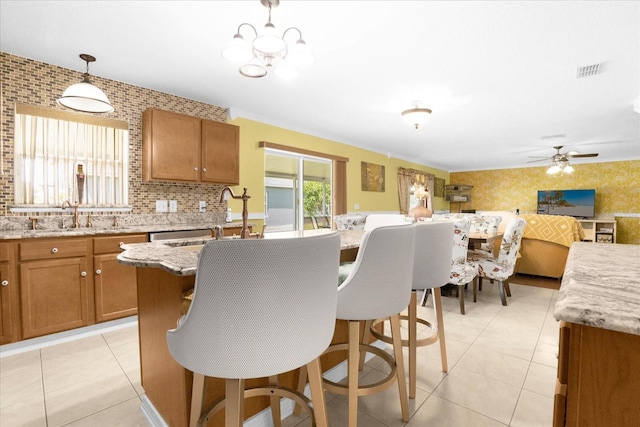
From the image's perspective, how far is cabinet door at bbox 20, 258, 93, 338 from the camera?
7.90 feet

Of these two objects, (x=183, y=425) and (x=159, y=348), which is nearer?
(x=183, y=425)

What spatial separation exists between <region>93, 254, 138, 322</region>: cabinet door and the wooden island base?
1.36 metres

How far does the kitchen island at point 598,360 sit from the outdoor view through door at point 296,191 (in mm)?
4251

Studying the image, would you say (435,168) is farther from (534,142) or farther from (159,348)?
(159,348)

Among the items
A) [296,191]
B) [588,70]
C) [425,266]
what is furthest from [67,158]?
[588,70]

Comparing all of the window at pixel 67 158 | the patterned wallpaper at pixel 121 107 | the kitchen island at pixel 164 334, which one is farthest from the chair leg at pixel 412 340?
the window at pixel 67 158

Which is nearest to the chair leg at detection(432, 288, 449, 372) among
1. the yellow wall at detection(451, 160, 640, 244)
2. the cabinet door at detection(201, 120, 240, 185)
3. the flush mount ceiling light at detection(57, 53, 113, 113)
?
the cabinet door at detection(201, 120, 240, 185)

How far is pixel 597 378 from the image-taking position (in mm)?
569

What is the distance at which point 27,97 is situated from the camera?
2.77 metres

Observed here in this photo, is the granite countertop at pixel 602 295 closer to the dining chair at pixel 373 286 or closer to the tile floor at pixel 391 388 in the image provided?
the dining chair at pixel 373 286

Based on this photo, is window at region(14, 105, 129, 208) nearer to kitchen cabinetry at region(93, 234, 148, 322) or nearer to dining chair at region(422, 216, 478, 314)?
kitchen cabinetry at region(93, 234, 148, 322)

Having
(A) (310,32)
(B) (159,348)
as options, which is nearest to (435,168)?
(A) (310,32)

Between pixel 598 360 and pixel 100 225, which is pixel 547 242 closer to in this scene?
pixel 598 360

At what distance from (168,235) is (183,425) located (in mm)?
2134
